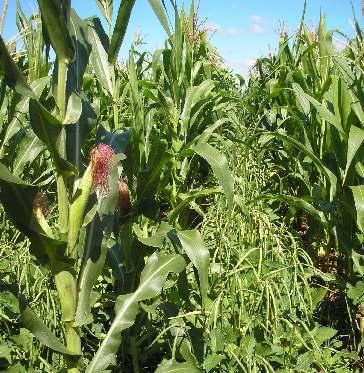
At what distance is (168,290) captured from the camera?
75.6 inches

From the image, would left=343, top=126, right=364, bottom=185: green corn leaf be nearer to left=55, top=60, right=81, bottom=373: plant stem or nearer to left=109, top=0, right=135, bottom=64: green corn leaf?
left=109, top=0, right=135, bottom=64: green corn leaf

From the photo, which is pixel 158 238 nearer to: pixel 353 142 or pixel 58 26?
pixel 58 26

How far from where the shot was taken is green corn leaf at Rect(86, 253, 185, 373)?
1.44m

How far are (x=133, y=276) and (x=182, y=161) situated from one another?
52.2 inches

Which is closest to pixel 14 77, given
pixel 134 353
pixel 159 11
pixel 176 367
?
pixel 159 11

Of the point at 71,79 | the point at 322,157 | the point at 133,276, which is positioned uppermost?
the point at 71,79

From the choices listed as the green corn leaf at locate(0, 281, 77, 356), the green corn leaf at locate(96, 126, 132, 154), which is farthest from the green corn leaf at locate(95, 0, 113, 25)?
the green corn leaf at locate(0, 281, 77, 356)

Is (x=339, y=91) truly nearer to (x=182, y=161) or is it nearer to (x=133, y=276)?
(x=182, y=161)

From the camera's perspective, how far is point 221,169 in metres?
1.53

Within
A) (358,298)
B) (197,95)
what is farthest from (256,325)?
(197,95)

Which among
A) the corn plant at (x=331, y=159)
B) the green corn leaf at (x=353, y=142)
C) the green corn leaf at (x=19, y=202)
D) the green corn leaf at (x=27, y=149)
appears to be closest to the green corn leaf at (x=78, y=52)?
the green corn leaf at (x=19, y=202)

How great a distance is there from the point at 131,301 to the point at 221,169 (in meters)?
0.44

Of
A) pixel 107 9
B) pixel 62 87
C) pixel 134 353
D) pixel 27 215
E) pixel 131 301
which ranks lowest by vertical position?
pixel 134 353

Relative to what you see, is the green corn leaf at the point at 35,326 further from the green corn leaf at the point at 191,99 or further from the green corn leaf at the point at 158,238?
the green corn leaf at the point at 191,99
